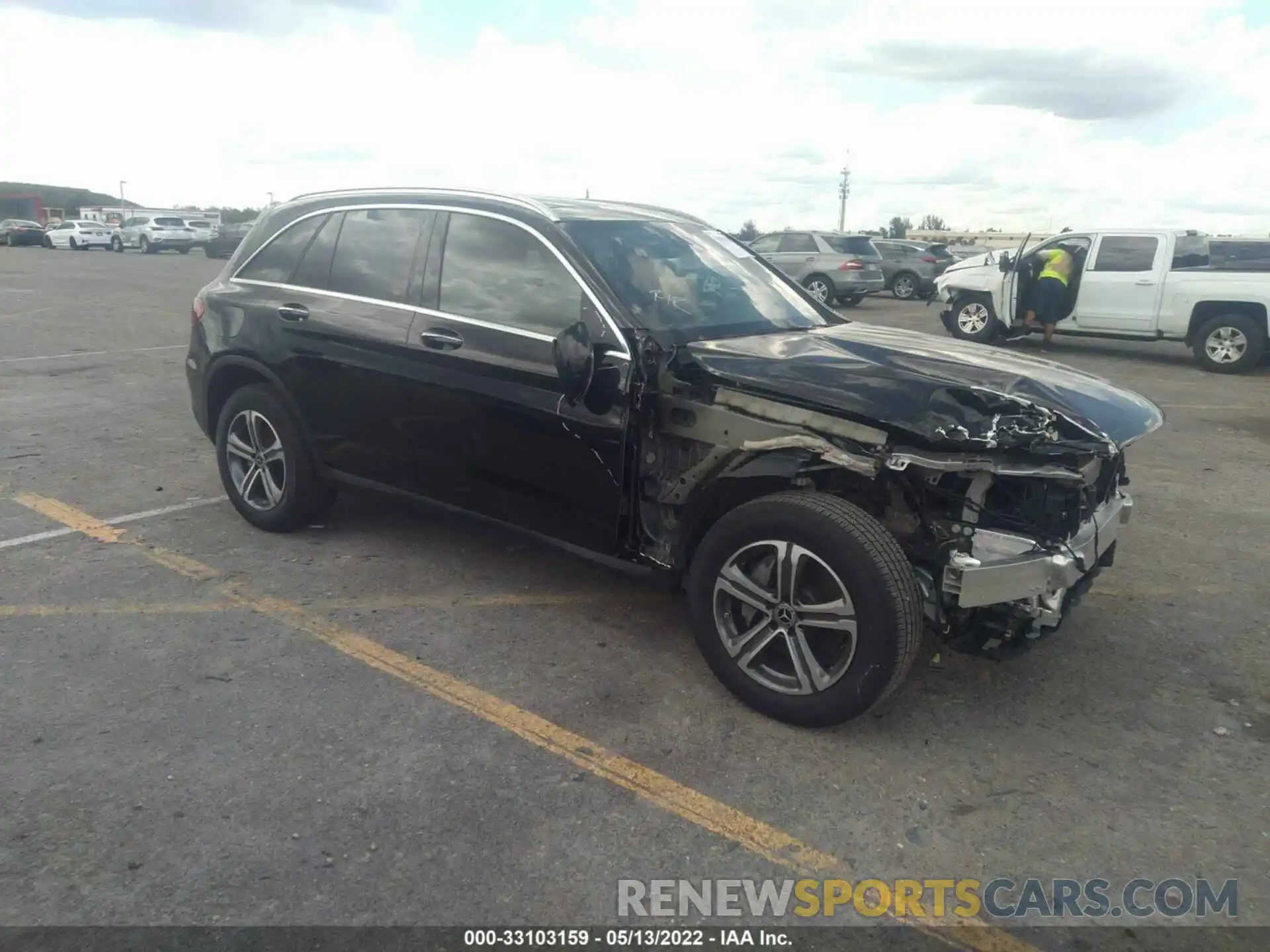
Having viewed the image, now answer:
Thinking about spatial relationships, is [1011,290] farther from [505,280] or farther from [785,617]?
[785,617]

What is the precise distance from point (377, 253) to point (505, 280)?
2.87ft

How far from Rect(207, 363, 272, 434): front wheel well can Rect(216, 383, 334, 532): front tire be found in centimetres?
6

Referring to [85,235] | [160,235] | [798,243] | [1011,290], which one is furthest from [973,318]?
[85,235]

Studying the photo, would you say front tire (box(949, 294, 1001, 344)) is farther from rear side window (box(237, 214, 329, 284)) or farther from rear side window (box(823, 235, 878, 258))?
rear side window (box(237, 214, 329, 284))

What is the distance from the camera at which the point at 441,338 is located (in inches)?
175

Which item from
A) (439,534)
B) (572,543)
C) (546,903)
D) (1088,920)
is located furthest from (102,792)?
(1088,920)

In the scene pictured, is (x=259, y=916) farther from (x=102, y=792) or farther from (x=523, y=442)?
(x=523, y=442)

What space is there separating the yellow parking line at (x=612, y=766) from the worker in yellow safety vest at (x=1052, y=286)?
1246 centimetres

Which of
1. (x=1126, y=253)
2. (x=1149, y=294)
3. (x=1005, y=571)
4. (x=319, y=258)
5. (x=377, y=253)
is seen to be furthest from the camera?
(x=1126, y=253)

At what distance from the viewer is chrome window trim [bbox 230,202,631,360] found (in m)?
4.01

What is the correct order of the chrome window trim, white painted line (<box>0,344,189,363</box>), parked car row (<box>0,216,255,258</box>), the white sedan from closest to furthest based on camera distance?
the chrome window trim
white painted line (<box>0,344,189,363</box>)
parked car row (<box>0,216,255,258</box>)
the white sedan

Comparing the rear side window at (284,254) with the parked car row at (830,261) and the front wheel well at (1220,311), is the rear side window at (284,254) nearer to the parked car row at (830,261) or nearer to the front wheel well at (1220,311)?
the front wheel well at (1220,311)

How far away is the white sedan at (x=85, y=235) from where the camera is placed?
41594 mm

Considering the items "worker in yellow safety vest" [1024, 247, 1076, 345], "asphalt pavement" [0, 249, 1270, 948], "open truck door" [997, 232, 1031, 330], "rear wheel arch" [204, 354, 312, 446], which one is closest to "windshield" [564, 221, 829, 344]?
"asphalt pavement" [0, 249, 1270, 948]
